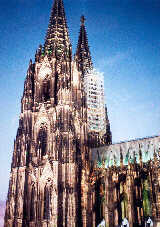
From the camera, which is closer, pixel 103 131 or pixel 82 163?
pixel 82 163

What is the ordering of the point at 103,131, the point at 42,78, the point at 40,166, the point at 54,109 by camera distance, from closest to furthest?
the point at 40,166 < the point at 54,109 < the point at 42,78 < the point at 103,131

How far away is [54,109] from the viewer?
31.2 m

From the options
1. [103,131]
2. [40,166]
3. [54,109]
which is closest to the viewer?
[40,166]

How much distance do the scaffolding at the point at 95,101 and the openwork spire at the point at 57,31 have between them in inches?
232

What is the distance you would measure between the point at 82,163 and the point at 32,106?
8320mm

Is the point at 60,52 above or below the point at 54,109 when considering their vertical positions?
above

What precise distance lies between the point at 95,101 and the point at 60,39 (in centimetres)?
925

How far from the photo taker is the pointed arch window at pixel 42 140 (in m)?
29.8

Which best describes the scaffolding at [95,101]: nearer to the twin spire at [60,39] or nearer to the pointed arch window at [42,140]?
the twin spire at [60,39]

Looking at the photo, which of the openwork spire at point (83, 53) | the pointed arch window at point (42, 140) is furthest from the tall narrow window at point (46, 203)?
the openwork spire at point (83, 53)

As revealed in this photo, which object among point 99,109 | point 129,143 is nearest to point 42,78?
point 99,109

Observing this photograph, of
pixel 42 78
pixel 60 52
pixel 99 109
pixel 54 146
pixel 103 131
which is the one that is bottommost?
pixel 54 146

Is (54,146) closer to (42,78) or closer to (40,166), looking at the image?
(40,166)

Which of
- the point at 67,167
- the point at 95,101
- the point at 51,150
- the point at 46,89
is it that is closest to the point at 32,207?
the point at 67,167
